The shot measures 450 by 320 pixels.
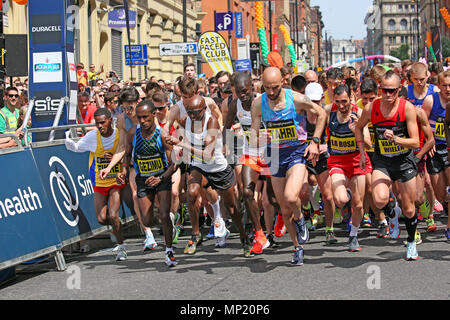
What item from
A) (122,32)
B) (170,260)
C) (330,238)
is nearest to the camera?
(170,260)

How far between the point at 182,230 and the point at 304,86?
9.93 ft

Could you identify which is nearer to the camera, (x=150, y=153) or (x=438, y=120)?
(x=150, y=153)

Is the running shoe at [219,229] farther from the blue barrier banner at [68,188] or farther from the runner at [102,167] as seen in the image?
the blue barrier banner at [68,188]

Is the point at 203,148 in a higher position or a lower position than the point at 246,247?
higher

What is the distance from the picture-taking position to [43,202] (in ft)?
29.1

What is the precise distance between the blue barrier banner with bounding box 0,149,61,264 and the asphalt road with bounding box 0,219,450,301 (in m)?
0.41

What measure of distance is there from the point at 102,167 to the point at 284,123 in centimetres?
260

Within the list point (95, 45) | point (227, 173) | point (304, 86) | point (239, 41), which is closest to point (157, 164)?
point (227, 173)

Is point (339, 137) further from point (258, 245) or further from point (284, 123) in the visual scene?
point (258, 245)

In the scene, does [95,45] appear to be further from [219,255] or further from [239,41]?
[219,255]

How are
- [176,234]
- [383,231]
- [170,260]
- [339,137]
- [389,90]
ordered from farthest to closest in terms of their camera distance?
[176,234], [383,231], [339,137], [170,260], [389,90]

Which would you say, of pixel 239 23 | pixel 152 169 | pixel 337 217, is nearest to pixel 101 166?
pixel 152 169

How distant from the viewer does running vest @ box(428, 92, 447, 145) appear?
10.1 metres

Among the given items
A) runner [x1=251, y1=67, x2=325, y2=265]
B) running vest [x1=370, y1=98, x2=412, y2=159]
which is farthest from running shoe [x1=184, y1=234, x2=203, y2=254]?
running vest [x1=370, y1=98, x2=412, y2=159]
